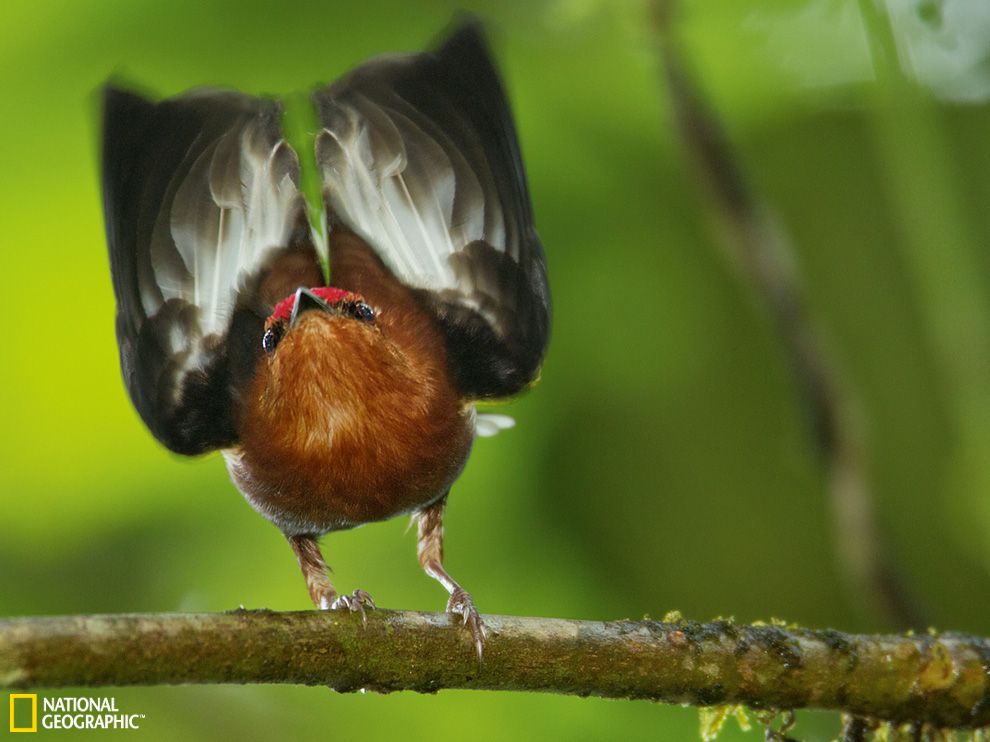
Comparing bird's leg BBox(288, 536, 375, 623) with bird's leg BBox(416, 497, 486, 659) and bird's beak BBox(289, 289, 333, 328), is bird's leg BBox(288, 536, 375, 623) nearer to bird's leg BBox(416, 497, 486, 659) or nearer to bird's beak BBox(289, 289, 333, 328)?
bird's leg BBox(416, 497, 486, 659)

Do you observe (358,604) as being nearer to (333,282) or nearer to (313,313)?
(313,313)

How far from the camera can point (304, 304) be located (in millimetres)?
2910

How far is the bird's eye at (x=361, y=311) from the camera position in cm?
300

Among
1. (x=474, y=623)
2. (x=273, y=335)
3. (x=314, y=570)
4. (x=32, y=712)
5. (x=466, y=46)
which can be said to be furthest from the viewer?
(x=32, y=712)

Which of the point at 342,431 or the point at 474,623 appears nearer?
the point at 474,623

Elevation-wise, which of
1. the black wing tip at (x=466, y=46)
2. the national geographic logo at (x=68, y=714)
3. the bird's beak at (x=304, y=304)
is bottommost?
the national geographic logo at (x=68, y=714)

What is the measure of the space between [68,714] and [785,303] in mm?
2613

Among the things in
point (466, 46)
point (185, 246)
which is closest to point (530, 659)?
point (185, 246)

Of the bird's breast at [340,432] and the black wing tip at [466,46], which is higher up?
the black wing tip at [466,46]

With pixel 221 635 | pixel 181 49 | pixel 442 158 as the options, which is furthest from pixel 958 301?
pixel 181 49

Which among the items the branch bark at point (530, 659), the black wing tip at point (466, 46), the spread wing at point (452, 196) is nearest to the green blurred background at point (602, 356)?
the black wing tip at point (466, 46)

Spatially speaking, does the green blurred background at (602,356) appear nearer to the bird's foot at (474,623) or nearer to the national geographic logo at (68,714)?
the national geographic logo at (68,714)

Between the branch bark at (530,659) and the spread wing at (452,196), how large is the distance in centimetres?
104

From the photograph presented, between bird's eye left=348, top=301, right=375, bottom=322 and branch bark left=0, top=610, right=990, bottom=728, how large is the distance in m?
0.97
